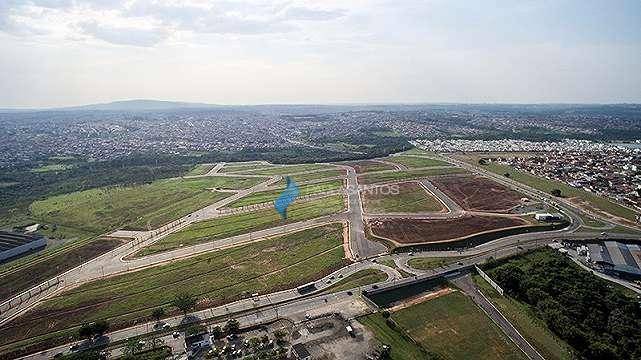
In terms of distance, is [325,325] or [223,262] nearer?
[325,325]

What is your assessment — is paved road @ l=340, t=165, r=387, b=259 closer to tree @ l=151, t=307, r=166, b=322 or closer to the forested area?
the forested area

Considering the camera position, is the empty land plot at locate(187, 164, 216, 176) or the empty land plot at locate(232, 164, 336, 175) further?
the empty land plot at locate(187, 164, 216, 176)

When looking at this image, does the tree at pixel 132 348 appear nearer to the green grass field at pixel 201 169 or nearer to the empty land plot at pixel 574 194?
the empty land plot at pixel 574 194

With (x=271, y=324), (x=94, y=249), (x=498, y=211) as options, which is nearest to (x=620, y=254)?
(x=498, y=211)

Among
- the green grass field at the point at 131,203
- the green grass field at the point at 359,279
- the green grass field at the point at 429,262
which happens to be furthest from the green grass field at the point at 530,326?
the green grass field at the point at 131,203

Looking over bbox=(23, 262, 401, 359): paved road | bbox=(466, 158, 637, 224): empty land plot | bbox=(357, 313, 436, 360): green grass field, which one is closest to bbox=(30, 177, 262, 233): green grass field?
bbox=(23, 262, 401, 359): paved road

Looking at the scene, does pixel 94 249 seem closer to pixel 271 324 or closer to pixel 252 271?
pixel 252 271

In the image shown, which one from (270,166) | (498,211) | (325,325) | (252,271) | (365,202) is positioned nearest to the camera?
(325,325)
